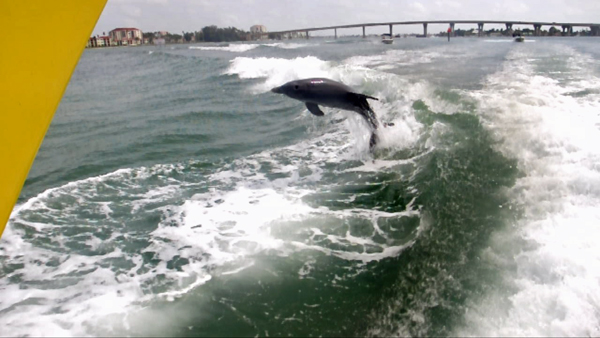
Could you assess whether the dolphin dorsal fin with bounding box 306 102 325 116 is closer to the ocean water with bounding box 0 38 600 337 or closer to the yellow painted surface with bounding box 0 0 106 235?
the ocean water with bounding box 0 38 600 337

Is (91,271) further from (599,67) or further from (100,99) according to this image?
(599,67)

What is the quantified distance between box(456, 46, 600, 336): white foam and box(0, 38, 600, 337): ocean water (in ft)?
0.06

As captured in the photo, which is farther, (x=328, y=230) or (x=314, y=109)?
(x=314, y=109)

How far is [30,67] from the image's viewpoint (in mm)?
1667

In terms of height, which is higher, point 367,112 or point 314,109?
point 314,109

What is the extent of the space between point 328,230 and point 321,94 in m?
1.73

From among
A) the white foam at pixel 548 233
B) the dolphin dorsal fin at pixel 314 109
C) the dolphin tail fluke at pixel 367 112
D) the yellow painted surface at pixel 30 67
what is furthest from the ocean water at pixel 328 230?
the yellow painted surface at pixel 30 67

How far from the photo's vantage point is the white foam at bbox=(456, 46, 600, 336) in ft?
9.40

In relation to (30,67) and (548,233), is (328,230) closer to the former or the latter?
(548,233)

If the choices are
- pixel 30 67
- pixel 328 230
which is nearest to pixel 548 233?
pixel 328 230

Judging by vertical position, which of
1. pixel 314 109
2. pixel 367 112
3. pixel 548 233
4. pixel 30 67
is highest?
pixel 30 67

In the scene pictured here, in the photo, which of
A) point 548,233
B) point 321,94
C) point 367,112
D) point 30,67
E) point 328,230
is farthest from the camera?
point 367,112

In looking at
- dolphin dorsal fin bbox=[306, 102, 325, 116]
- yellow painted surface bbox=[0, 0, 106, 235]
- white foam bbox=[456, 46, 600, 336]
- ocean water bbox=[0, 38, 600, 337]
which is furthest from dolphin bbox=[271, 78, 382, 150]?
yellow painted surface bbox=[0, 0, 106, 235]

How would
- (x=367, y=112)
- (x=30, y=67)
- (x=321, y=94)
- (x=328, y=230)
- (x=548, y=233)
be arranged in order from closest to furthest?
(x=30, y=67)
(x=548, y=233)
(x=328, y=230)
(x=321, y=94)
(x=367, y=112)
